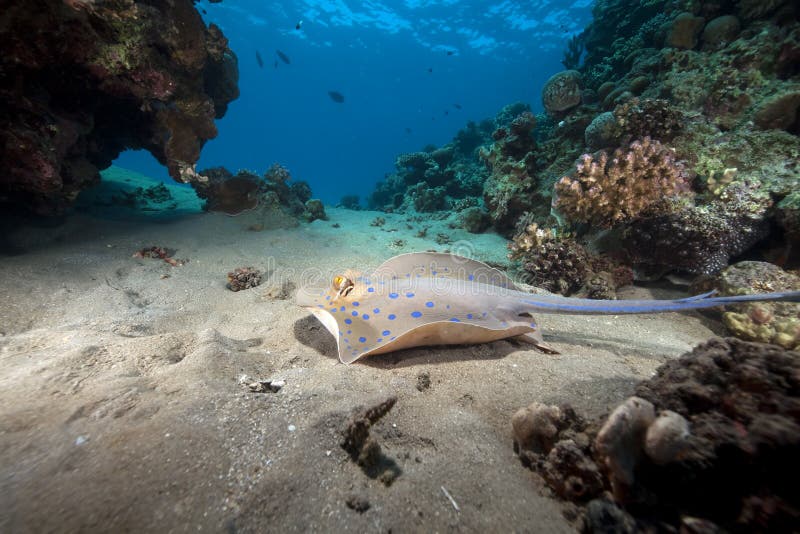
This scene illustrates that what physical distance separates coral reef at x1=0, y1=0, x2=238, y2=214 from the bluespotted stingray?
4908 millimetres

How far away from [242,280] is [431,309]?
3.84 metres

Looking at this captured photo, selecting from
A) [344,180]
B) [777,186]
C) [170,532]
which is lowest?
[170,532]

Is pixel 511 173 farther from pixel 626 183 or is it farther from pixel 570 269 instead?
pixel 570 269

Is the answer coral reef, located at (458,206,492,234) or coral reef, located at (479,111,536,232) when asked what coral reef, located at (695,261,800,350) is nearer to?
coral reef, located at (479,111,536,232)

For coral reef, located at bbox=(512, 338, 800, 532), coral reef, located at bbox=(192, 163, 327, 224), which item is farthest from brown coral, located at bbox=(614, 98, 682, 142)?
coral reef, located at bbox=(192, 163, 327, 224)

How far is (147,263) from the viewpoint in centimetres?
575

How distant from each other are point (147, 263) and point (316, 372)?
5.08 metres

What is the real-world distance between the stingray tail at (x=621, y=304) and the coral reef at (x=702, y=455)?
3.45 ft

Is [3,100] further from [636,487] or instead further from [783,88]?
[783,88]

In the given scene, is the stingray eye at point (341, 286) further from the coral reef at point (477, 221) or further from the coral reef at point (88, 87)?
the coral reef at point (477, 221)

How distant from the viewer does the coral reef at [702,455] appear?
1319 mm

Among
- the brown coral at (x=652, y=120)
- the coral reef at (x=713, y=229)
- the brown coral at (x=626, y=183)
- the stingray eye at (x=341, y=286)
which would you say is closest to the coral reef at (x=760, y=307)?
the coral reef at (x=713, y=229)

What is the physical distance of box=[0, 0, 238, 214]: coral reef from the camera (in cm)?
402

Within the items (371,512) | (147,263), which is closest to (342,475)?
(371,512)
